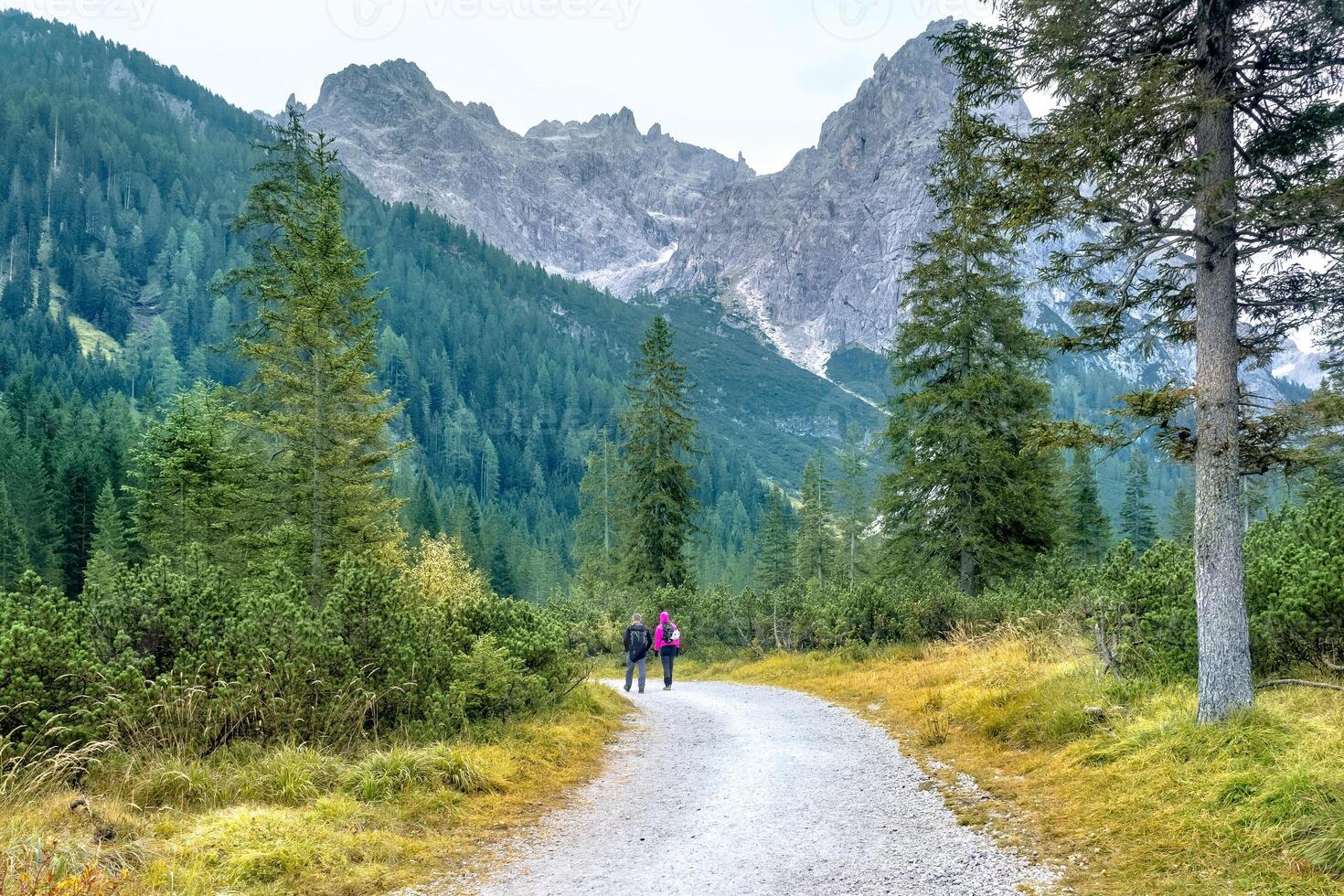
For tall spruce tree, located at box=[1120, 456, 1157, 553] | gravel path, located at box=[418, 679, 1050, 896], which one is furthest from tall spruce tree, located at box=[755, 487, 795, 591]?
gravel path, located at box=[418, 679, 1050, 896]

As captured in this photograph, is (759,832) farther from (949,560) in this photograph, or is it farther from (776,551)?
(776,551)

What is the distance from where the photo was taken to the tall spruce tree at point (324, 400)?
17.2m

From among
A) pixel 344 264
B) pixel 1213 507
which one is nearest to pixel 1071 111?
pixel 1213 507

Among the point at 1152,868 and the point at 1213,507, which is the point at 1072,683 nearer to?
the point at 1213,507

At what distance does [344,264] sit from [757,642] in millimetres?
16511

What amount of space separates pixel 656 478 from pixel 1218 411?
27249mm

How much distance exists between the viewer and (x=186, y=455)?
24.8 m

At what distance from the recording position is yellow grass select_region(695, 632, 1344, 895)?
491 cm

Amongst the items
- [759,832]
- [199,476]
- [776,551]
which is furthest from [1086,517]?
[199,476]

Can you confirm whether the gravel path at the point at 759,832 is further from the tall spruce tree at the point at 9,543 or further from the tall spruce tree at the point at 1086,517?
the tall spruce tree at the point at 9,543

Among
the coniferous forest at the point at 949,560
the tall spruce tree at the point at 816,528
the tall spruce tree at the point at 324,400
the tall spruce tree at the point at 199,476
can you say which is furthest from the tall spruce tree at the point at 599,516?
the tall spruce tree at the point at 324,400

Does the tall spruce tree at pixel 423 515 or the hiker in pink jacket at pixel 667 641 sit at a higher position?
the tall spruce tree at pixel 423 515

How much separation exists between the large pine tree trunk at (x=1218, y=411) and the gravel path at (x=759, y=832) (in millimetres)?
3066

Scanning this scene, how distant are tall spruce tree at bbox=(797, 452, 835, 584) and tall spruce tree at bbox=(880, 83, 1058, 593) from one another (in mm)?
37412
